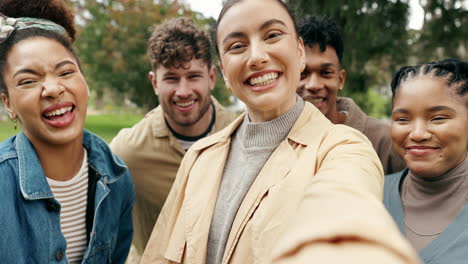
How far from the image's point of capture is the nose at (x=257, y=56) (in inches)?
69.9

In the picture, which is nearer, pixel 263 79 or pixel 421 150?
pixel 263 79

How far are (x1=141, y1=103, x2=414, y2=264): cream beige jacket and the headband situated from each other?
3.59ft

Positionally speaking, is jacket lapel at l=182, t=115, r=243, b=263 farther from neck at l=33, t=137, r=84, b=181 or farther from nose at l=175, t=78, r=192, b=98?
nose at l=175, t=78, r=192, b=98

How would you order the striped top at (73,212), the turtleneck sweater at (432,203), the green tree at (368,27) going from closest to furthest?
the turtleneck sweater at (432,203)
the striped top at (73,212)
the green tree at (368,27)

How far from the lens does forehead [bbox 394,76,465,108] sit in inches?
81.6

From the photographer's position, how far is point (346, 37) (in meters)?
6.07

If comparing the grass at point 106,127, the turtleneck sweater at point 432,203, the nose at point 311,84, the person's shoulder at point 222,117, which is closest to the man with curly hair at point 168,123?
the person's shoulder at point 222,117

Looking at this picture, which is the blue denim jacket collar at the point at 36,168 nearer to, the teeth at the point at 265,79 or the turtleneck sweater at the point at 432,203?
the teeth at the point at 265,79

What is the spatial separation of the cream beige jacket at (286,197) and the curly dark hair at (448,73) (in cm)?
76

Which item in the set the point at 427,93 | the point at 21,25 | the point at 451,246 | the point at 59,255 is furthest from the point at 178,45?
the point at 451,246

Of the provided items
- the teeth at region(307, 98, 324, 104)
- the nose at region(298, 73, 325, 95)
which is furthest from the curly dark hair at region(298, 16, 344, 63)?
the teeth at region(307, 98, 324, 104)

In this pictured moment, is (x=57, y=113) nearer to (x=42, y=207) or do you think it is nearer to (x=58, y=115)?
(x=58, y=115)

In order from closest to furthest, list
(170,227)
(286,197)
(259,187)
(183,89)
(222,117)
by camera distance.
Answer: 1. (286,197)
2. (259,187)
3. (170,227)
4. (183,89)
5. (222,117)

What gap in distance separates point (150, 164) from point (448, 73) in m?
2.25
